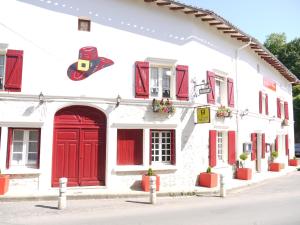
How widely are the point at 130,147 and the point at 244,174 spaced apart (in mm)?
6420

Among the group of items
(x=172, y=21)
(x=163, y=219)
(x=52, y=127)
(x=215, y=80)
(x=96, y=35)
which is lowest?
(x=163, y=219)

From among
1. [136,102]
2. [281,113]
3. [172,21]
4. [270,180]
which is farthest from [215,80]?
[281,113]

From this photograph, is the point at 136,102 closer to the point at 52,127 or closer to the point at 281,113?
the point at 52,127

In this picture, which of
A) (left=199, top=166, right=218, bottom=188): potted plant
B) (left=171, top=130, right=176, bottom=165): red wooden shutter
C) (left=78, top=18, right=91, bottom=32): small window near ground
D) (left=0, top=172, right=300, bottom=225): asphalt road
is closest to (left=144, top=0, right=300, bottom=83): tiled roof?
(left=78, top=18, right=91, bottom=32): small window near ground

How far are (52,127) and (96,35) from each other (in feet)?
12.8

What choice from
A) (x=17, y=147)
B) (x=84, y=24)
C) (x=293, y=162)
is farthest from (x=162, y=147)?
(x=293, y=162)

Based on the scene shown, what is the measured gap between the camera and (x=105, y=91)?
12477 mm

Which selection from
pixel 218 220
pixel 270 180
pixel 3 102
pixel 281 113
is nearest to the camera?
pixel 218 220

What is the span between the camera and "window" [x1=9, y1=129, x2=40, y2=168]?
38.2ft

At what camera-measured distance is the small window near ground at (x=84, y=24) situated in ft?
40.8

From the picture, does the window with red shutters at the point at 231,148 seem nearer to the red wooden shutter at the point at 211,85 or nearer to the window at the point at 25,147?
the red wooden shutter at the point at 211,85

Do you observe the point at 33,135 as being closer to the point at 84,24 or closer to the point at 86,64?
the point at 86,64

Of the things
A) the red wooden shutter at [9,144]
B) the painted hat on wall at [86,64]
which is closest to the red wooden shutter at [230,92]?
the painted hat on wall at [86,64]

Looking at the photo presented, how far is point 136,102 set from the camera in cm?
1284
